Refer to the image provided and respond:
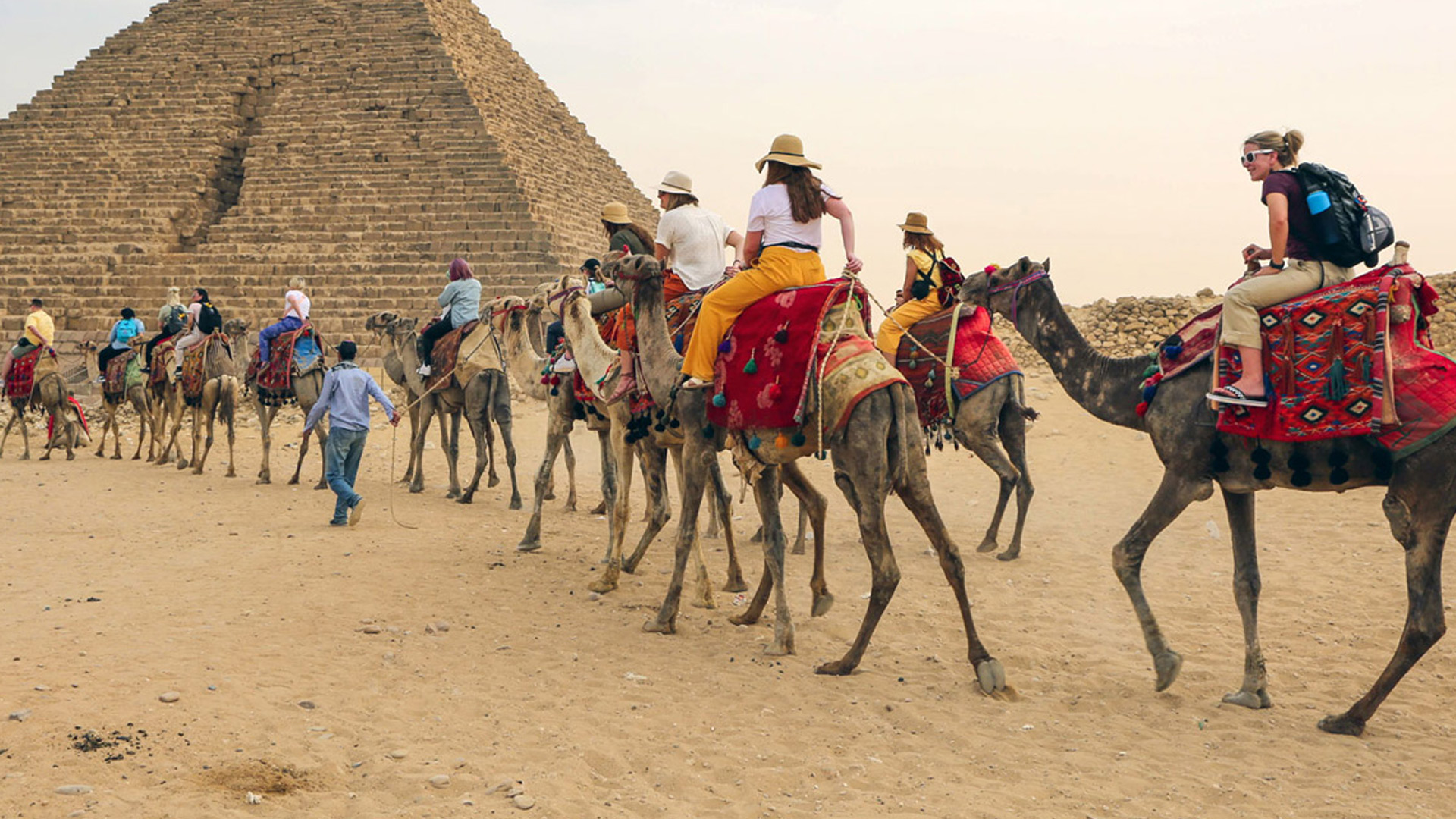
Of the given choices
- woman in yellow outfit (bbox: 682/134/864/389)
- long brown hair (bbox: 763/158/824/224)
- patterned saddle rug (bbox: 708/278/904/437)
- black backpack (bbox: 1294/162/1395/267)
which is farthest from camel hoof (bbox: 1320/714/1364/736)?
long brown hair (bbox: 763/158/824/224)

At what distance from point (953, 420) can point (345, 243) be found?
3180 cm

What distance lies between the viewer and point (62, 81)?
5094 cm

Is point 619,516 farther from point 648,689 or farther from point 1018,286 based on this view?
point 1018,286

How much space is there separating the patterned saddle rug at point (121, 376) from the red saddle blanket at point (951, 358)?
12.5 m

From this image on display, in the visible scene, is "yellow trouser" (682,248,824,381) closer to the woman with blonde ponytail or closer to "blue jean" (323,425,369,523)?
the woman with blonde ponytail

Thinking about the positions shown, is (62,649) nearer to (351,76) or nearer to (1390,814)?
(1390,814)

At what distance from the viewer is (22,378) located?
55.0ft

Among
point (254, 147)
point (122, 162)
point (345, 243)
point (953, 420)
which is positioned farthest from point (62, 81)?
point (953, 420)

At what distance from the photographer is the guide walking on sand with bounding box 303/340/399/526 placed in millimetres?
9828

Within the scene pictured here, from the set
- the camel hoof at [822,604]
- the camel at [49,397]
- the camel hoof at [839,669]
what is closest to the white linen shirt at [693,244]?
the camel hoof at [822,604]

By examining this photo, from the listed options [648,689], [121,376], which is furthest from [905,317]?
[121,376]

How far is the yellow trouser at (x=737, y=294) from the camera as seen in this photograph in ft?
19.0

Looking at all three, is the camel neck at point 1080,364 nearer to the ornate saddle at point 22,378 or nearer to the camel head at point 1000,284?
the camel head at point 1000,284

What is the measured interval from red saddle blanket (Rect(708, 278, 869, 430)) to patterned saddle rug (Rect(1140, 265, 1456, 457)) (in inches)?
73.1
